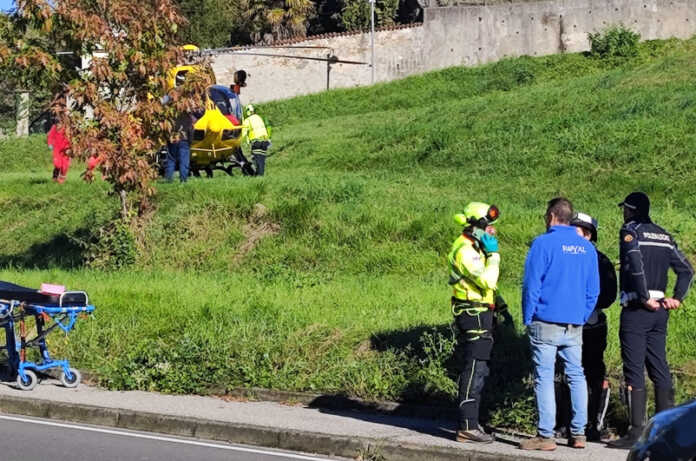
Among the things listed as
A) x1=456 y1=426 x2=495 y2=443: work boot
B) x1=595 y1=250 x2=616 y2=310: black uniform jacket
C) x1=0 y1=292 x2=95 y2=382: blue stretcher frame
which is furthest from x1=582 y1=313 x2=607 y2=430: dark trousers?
x1=0 y1=292 x2=95 y2=382: blue stretcher frame

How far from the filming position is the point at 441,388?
11.3m

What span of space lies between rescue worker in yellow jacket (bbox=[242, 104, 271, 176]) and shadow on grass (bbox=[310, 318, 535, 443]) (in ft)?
45.2

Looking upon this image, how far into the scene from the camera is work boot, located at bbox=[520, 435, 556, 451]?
937 cm

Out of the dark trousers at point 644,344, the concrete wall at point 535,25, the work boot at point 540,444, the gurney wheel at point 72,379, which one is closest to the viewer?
the work boot at point 540,444

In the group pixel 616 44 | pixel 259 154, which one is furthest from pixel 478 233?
pixel 616 44

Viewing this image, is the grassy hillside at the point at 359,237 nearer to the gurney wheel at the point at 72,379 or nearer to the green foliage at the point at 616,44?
the gurney wheel at the point at 72,379

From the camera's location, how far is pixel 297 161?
29875 mm

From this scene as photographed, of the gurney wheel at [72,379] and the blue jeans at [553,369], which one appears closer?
the blue jeans at [553,369]

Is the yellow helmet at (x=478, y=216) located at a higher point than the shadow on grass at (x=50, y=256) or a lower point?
higher

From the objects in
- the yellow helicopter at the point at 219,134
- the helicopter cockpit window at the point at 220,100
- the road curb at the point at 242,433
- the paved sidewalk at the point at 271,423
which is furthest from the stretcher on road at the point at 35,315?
the helicopter cockpit window at the point at 220,100

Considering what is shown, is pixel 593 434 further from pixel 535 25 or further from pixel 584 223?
pixel 535 25

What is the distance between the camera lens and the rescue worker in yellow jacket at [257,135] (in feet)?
82.7

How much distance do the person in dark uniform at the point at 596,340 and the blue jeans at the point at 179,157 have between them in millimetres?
14656

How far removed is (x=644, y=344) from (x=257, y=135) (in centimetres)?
1665
